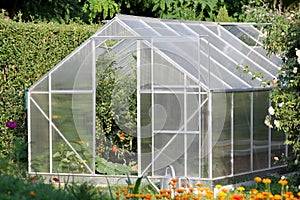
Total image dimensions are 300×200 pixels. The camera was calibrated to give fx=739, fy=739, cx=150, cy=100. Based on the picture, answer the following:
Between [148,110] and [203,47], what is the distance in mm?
1403

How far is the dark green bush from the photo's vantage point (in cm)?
1145

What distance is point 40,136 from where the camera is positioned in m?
10.6

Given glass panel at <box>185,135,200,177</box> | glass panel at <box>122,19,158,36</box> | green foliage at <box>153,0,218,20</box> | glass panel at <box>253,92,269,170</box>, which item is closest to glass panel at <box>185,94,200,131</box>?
glass panel at <box>185,135,200,177</box>

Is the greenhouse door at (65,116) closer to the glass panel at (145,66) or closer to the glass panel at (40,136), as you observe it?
the glass panel at (40,136)

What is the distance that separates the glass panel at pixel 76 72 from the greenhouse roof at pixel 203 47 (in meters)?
0.31

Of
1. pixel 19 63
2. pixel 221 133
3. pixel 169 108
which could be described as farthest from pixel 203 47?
pixel 19 63

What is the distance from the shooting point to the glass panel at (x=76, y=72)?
34.2 feet

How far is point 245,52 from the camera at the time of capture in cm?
1168

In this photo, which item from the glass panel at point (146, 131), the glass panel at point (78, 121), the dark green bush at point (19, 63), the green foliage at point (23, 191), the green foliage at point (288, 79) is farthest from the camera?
the dark green bush at point (19, 63)

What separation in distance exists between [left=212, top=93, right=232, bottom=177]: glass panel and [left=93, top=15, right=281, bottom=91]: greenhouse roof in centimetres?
18

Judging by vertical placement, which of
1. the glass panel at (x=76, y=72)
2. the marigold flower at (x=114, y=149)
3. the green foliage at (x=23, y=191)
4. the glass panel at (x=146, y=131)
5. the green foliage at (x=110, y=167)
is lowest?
the green foliage at (x=110, y=167)

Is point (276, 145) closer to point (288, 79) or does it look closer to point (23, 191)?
point (288, 79)

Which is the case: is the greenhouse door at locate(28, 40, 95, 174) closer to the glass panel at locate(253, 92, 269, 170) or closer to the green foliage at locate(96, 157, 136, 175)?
the green foliage at locate(96, 157, 136, 175)

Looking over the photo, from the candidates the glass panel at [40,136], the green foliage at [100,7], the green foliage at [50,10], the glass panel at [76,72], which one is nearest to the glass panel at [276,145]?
the glass panel at [76,72]
